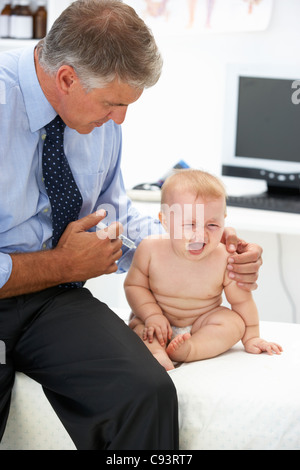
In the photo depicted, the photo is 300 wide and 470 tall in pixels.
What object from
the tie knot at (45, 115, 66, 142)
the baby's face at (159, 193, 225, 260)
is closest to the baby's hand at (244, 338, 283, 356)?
the baby's face at (159, 193, 225, 260)

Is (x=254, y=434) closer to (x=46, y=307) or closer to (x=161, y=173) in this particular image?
(x=46, y=307)

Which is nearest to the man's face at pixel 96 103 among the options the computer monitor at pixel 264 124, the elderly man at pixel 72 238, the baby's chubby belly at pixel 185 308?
the elderly man at pixel 72 238

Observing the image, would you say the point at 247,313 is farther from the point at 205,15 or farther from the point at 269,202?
the point at 205,15

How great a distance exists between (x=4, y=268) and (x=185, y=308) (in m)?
0.50

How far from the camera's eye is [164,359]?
1596mm

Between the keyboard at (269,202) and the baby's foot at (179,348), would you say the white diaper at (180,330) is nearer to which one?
the baby's foot at (179,348)

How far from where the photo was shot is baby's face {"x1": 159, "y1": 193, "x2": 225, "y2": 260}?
164 cm

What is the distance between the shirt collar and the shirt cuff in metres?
0.30

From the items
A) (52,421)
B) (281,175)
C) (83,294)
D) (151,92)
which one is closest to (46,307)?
(83,294)

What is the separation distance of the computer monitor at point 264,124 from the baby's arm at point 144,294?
1.25 m

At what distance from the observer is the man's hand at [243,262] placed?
1616 millimetres

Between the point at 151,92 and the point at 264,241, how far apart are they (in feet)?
2.88

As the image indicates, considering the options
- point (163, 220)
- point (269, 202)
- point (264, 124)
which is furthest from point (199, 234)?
point (264, 124)

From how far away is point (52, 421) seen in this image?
149cm
